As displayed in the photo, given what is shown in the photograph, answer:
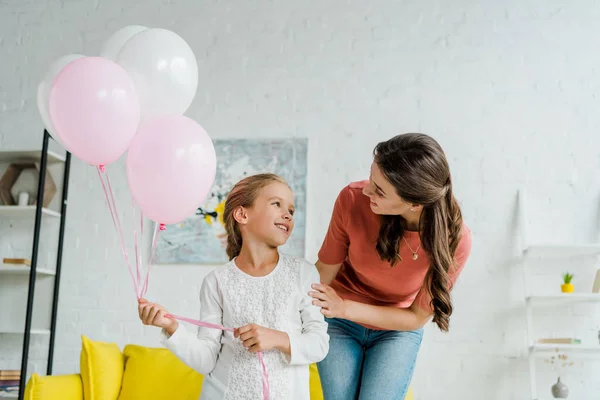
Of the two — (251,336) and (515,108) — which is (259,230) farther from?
(515,108)

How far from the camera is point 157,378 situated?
2.91 m

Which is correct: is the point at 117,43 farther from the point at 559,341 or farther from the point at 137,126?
the point at 559,341

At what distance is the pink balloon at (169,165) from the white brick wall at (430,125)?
1.85m

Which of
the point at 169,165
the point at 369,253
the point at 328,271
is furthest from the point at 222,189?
the point at 169,165

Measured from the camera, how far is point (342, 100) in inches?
149

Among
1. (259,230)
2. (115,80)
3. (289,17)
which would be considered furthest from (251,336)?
(289,17)

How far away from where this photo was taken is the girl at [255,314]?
5.70 ft

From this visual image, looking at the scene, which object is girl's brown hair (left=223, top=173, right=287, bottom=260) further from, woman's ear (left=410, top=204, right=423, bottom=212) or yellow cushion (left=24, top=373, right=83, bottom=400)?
yellow cushion (left=24, top=373, right=83, bottom=400)

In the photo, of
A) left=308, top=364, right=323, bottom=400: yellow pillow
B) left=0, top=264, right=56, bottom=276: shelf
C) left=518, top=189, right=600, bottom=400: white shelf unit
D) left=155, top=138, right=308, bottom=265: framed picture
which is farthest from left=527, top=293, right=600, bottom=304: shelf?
left=0, top=264, right=56, bottom=276: shelf

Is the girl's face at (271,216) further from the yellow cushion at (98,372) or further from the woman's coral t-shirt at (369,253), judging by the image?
the yellow cushion at (98,372)

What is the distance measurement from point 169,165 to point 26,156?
252 centimetres

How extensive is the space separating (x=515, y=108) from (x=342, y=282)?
1861 mm

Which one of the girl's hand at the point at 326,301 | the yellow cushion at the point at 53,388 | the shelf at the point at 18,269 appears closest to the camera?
the girl's hand at the point at 326,301

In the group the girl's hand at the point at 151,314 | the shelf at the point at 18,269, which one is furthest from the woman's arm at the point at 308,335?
the shelf at the point at 18,269
